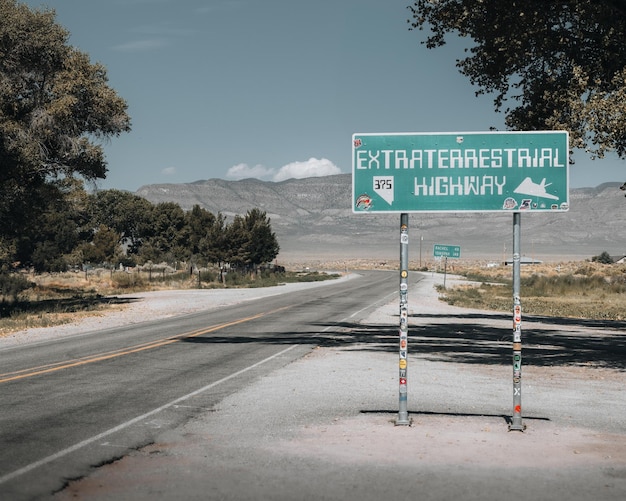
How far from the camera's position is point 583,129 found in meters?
16.8

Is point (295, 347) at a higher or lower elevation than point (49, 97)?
lower

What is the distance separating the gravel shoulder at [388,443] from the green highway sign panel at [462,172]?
8.44 ft

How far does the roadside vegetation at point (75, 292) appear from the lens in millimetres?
29327

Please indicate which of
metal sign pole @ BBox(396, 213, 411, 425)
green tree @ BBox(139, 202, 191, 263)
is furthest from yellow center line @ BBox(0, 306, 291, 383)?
green tree @ BBox(139, 202, 191, 263)

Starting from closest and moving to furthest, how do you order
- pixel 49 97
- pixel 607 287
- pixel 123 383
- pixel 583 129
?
1. pixel 123 383
2. pixel 583 129
3. pixel 49 97
4. pixel 607 287

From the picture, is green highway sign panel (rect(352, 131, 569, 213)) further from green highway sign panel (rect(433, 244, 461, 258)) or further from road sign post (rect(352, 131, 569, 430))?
green highway sign panel (rect(433, 244, 461, 258))

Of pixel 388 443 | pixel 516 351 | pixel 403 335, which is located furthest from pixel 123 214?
pixel 388 443

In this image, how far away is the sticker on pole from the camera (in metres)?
9.55

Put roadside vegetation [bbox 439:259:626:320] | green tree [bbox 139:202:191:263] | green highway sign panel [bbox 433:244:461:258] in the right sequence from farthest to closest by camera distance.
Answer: green tree [bbox 139:202:191:263]
green highway sign panel [bbox 433:244:461:258]
roadside vegetation [bbox 439:259:626:320]

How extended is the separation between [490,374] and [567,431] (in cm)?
555

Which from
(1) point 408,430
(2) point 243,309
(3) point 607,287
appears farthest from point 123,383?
(3) point 607,287

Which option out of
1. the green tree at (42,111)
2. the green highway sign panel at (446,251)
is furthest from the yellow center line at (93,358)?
the green highway sign panel at (446,251)

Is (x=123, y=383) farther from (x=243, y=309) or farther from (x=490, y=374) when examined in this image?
(x=243, y=309)

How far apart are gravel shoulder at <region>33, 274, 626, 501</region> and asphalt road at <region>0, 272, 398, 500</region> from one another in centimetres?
41
